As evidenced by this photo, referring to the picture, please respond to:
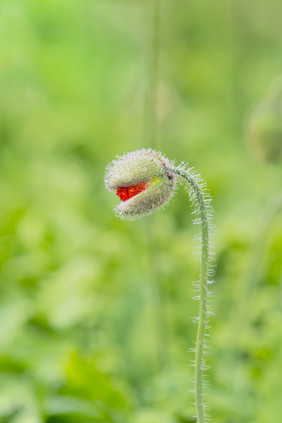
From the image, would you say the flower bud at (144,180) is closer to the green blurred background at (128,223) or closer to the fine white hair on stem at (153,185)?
the fine white hair on stem at (153,185)

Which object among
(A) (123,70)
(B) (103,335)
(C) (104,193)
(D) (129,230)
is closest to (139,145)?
(C) (104,193)

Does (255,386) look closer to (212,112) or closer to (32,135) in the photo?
(32,135)

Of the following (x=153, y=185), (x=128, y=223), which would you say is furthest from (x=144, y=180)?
(x=128, y=223)

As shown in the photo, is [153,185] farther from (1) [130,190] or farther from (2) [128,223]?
(2) [128,223]

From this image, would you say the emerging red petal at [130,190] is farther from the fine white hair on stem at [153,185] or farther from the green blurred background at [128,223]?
the green blurred background at [128,223]

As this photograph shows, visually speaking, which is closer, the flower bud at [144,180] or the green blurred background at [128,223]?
the flower bud at [144,180]

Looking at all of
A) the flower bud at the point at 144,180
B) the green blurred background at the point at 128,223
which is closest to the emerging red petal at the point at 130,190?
the flower bud at the point at 144,180

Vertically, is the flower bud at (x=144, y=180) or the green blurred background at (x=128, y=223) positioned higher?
the green blurred background at (x=128, y=223)
